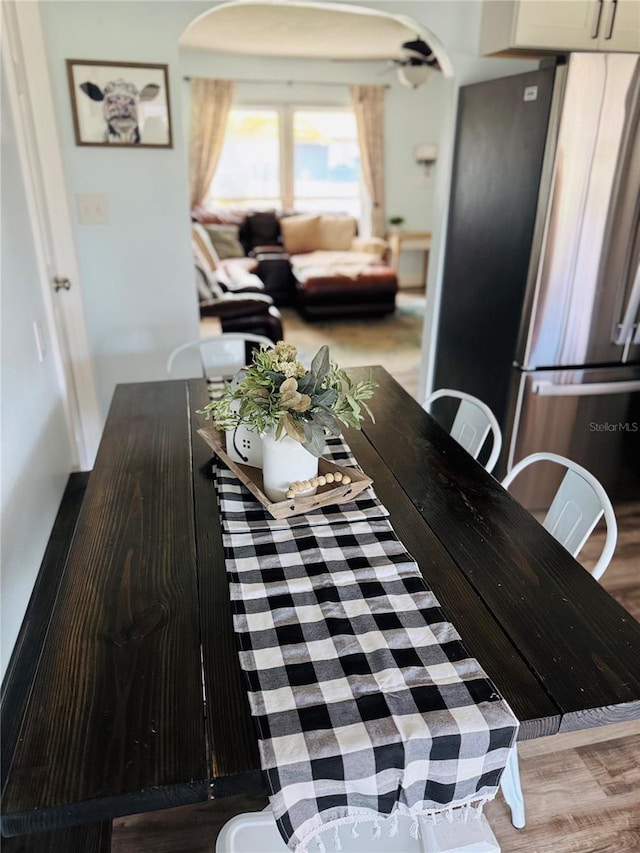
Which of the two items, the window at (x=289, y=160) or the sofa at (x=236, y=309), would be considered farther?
the window at (x=289, y=160)

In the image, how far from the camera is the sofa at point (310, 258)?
5785 mm

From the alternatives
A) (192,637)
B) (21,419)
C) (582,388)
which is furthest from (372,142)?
(192,637)

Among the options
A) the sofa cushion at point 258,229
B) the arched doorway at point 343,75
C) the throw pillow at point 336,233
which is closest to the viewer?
the arched doorway at point 343,75

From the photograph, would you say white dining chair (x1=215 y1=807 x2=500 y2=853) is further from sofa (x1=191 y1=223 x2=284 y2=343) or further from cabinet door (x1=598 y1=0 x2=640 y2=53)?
sofa (x1=191 y1=223 x2=284 y2=343)

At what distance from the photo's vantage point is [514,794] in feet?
4.77

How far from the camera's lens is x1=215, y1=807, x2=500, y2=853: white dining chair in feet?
3.47

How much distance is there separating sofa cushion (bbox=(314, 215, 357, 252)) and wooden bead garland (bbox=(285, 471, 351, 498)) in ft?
19.2

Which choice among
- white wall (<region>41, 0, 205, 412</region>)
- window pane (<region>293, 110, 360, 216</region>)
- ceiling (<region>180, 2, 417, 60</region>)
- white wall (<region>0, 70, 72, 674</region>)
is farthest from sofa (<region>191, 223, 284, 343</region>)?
window pane (<region>293, 110, 360, 216</region>)

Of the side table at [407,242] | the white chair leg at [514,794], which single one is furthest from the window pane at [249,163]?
the white chair leg at [514,794]

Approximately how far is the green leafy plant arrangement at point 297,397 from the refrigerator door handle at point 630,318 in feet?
5.57

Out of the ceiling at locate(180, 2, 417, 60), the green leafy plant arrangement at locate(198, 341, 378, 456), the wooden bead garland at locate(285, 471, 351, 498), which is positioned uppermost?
the ceiling at locate(180, 2, 417, 60)

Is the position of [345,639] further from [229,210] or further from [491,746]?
[229,210]

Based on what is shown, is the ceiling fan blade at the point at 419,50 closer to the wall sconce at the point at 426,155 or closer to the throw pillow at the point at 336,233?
the throw pillow at the point at 336,233

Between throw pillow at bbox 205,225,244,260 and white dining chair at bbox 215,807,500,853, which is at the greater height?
throw pillow at bbox 205,225,244,260
